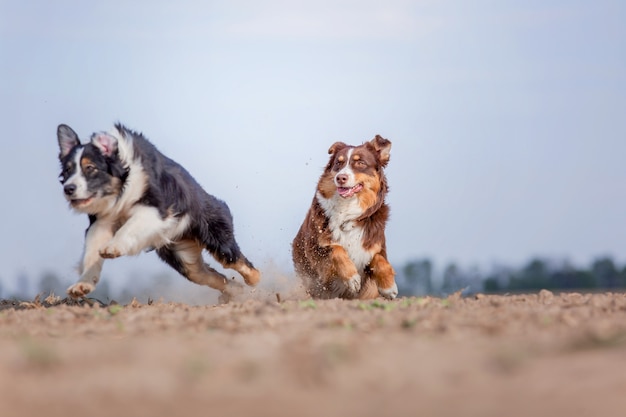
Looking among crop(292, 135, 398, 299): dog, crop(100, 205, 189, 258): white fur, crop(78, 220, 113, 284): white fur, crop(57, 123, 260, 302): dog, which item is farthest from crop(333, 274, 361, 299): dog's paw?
crop(78, 220, 113, 284): white fur

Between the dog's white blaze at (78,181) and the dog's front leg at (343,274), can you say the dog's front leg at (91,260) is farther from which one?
the dog's front leg at (343,274)

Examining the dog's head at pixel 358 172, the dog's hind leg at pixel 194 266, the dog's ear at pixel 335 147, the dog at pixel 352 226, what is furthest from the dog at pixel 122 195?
the dog's ear at pixel 335 147

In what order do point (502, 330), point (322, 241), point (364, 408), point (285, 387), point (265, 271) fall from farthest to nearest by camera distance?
point (265, 271) < point (322, 241) < point (502, 330) < point (285, 387) < point (364, 408)

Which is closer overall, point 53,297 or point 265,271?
point 53,297

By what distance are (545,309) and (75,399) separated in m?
5.39

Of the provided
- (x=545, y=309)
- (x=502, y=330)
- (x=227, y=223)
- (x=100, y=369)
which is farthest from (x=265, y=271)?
(x=100, y=369)

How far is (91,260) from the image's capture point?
36.8 ft

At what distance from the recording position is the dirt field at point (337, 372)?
4.63m

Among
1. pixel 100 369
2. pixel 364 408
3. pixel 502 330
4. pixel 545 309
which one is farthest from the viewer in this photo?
pixel 545 309

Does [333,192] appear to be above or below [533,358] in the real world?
above

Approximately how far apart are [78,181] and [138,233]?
2.87 ft

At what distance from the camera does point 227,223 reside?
43.1 ft

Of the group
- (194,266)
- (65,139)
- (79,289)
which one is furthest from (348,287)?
(65,139)

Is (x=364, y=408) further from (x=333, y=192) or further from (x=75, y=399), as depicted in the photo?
(x=333, y=192)
